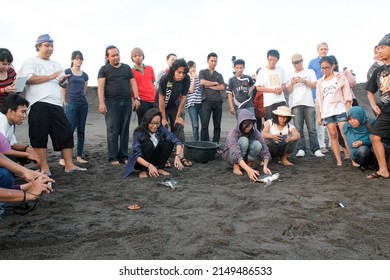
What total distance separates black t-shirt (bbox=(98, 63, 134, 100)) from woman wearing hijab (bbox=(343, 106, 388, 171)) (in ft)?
9.88

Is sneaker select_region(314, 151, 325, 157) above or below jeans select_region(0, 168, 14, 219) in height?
below

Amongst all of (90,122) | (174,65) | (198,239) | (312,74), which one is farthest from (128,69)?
(90,122)

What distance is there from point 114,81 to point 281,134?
2447 mm

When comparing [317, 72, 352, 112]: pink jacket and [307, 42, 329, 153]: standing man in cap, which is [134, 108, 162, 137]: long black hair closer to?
[317, 72, 352, 112]: pink jacket

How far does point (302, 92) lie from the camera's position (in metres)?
5.52

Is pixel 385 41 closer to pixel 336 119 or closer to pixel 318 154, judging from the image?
pixel 336 119

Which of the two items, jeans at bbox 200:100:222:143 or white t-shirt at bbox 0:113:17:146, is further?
jeans at bbox 200:100:222:143

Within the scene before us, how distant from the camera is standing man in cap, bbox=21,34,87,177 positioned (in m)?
4.18

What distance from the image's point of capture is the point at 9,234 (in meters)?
2.54

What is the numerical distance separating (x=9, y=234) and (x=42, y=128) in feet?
6.23

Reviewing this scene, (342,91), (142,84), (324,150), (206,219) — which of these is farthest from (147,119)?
(324,150)

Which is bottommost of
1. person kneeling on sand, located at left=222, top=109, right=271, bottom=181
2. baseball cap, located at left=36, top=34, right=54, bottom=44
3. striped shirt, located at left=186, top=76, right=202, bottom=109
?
person kneeling on sand, located at left=222, top=109, right=271, bottom=181

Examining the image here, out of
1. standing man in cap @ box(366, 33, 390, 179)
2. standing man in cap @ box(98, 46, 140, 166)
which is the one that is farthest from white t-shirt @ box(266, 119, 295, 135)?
standing man in cap @ box(98, 46, 140, 166)

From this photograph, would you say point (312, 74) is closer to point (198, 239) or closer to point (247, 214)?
point (247, 214)
